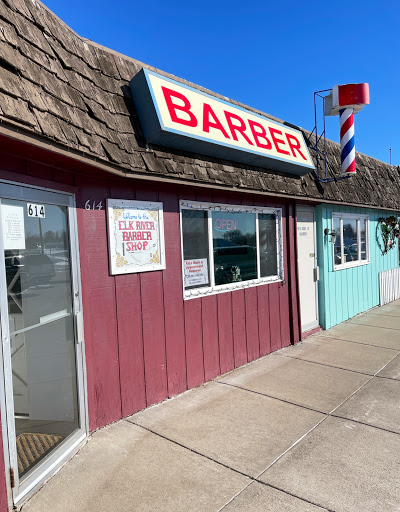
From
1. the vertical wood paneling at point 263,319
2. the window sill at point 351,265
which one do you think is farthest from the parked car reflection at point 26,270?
the window sill at point 351,265

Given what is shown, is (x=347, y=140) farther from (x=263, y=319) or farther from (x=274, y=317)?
(x=263, y=319)

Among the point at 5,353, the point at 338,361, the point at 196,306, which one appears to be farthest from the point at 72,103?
the point at 338,361

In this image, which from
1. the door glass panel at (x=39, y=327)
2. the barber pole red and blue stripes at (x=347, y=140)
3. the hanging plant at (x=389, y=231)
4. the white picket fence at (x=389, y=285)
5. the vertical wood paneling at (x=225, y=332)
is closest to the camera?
the door glass panel at (x=39, y=327)

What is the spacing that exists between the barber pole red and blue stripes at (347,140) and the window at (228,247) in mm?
2016

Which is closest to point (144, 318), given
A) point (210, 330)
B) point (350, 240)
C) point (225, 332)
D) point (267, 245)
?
point (210, 330)

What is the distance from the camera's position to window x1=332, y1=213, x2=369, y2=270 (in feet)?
26.9

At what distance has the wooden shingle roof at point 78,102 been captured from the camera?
2580mm

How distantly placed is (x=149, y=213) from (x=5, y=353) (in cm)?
218

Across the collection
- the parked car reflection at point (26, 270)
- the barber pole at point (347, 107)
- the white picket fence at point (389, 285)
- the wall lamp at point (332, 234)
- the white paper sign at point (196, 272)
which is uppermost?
the barber pole at point (347, 107)

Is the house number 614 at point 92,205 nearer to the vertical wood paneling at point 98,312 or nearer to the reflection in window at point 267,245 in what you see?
the vertical wood paneling at point 98,312

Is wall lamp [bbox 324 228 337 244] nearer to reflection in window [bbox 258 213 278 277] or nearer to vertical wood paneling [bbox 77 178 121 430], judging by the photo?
reflection in window [bbox 258 213 278 277]

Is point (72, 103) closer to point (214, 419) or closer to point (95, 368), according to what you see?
point (95, 368)

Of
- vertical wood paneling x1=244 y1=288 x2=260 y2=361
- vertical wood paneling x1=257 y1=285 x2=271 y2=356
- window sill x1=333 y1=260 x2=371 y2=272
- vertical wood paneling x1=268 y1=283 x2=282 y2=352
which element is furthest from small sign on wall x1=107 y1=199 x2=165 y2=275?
window sill x1=333 y1=260 x2=371 y2=272

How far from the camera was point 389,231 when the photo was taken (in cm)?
1039
